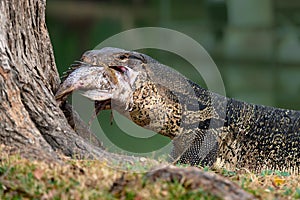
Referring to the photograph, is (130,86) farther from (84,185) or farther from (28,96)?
(84,185)

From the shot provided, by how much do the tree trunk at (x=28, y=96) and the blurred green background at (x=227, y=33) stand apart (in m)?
10.2

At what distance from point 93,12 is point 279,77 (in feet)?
44.6

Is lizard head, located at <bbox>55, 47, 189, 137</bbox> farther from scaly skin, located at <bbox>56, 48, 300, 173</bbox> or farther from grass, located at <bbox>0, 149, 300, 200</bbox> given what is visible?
grass, located at <bbox>0, 149, 300, 200</bbox>

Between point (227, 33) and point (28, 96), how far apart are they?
20.6 m

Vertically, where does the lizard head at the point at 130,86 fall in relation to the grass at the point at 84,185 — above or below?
above

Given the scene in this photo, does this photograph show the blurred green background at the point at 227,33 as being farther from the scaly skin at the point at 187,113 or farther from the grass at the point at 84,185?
the grass at the point at 84,185


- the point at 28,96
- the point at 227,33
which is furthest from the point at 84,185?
the point at 227,33

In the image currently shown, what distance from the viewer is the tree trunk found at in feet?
15.6

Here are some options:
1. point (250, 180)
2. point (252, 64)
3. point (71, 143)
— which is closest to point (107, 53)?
point (71, 143)

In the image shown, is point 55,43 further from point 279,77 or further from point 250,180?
point 250,180

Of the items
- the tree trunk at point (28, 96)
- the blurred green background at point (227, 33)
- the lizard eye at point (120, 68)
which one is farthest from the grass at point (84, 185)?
the blurred green background at point (227, 33)

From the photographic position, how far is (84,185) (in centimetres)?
420

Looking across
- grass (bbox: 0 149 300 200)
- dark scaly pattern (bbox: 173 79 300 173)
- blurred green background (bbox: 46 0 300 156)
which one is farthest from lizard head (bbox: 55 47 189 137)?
blurred green background (bbox: 46 0 300 156)

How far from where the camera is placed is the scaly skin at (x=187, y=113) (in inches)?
223
